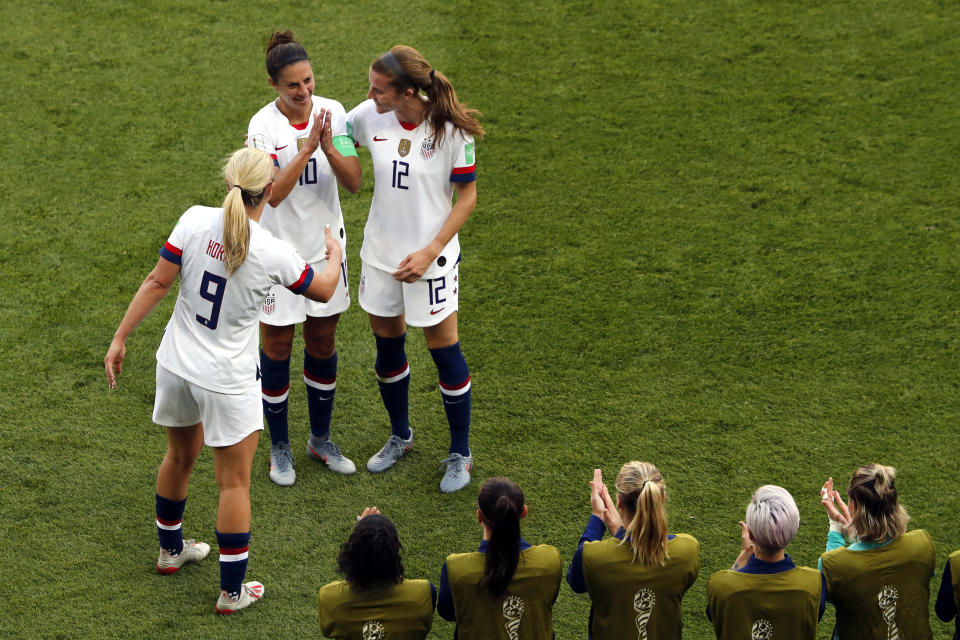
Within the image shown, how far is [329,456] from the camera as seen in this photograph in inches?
186

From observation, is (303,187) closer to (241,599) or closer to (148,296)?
(148,296)

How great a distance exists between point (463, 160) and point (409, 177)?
23 centimetres

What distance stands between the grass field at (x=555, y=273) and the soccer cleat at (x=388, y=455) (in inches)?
2.4

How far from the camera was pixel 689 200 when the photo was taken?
6.36 metres

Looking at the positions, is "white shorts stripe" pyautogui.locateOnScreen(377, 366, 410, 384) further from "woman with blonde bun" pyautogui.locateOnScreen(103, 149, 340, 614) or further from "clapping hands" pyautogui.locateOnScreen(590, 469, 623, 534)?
"clapping hands" pyautogui.locateOnScreen(590, 469, 623, 534)

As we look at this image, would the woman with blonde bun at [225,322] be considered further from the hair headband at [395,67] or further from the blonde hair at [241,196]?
the hair headband at [395,67]

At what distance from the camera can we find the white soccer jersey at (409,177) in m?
4.14

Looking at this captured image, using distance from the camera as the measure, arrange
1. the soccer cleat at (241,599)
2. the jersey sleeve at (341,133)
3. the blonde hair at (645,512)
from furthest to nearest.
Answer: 1. the jersey sleeve at (341,133)
2. the soccer cleat at (241,599)
3. the blonde hair at (645,512)

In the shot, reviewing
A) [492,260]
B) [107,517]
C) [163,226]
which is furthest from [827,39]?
[107,517]

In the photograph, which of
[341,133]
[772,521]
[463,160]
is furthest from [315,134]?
[772,521]

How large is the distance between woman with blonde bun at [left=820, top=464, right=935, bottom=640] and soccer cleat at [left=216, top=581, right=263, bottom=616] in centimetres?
211

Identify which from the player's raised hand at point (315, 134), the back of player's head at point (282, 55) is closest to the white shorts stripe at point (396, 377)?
the player's raised hand at point (315, 134)

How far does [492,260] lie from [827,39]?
359 cm

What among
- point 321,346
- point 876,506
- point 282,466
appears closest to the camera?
point 876,506
